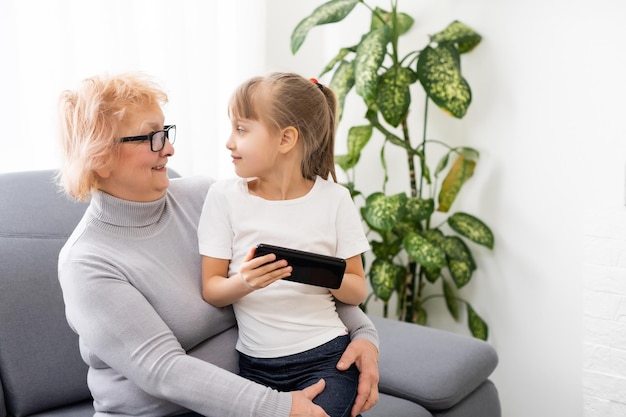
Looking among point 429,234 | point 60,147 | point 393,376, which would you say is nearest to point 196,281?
point 60,147

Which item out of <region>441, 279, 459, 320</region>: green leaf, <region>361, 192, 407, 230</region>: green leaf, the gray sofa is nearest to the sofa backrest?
the gray sofa

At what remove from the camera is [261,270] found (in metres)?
1.32

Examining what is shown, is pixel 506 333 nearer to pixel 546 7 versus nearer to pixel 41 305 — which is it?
pixel 546 7

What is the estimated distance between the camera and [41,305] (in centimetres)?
166

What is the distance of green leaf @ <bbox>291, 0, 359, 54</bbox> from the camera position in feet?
8.34

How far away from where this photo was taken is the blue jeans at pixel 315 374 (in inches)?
56.4

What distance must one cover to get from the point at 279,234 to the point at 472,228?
1.31 metres

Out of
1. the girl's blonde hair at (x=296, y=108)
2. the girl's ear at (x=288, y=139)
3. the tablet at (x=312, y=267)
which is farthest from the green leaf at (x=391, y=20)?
the tablet at (x=312, y=267)

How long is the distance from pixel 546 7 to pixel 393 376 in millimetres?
1387

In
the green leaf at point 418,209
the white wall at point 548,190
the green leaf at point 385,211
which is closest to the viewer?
the white wall at point 548,190

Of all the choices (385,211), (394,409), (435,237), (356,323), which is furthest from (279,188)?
(435,237)

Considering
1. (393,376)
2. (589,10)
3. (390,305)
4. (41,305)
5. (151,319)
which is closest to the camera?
(151,319)

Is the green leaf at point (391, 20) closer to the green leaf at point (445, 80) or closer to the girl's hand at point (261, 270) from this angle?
the green leaf at point (445, 80)

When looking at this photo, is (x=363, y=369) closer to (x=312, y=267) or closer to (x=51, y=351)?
(x=312, y=267)
